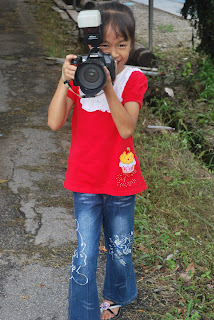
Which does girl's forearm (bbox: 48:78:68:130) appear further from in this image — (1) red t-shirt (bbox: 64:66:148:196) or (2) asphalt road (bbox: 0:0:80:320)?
(2) asphalt road (bbox: 0:0:80:320)

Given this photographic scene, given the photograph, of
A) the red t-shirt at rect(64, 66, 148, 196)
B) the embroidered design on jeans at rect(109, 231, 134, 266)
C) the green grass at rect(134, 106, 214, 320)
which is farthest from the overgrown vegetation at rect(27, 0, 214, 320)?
the red t-shirt at rect(64, 66, 148, 196)

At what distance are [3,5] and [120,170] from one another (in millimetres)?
12129

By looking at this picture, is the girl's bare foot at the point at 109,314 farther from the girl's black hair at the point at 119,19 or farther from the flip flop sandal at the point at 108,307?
the girl's black hair at the point at 119,19

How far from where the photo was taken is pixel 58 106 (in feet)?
7.23

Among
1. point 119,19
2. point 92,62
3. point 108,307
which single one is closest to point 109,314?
point 108,307

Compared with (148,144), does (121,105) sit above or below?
above

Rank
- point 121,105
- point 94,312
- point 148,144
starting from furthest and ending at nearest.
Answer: point 148,144
point 94,312
point 121,105

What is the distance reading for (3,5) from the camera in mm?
13305

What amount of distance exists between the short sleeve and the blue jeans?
48 cm

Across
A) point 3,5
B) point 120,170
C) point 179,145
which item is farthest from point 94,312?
point 3,5

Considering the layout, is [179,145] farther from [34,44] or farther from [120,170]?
[34,44]

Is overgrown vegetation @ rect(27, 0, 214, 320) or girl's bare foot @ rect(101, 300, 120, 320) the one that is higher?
girl's bare foot @ rect(101, 300, 120, 320)

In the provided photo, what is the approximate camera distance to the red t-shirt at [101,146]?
2264mm

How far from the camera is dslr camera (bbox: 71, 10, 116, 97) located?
1.93 metres
